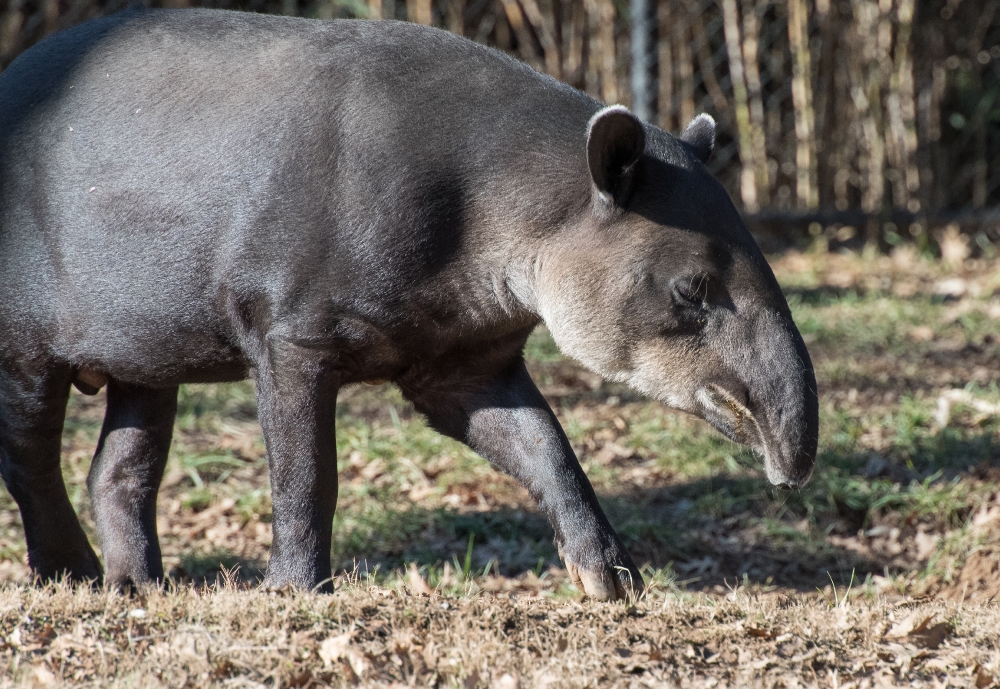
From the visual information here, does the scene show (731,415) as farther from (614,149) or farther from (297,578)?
(297,578)

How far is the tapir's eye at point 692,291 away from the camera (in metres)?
3.31

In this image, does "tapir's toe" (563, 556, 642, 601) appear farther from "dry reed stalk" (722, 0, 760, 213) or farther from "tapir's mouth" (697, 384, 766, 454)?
"dry reed stalk" (722, 0, 760, 213)

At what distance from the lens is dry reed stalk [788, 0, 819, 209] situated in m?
9.63

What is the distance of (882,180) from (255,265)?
790cm

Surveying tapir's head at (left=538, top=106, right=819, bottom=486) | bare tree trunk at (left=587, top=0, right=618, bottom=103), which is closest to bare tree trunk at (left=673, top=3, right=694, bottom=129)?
bare tree trunk at (left=587, top=0, right=618, bottom=103)

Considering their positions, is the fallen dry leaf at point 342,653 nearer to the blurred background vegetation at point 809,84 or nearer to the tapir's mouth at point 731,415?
the tapir's mouth at point 731,415

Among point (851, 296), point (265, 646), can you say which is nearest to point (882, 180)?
point (851, 296)

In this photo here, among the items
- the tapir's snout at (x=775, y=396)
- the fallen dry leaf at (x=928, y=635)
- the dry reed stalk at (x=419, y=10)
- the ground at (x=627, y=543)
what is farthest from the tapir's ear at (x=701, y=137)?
the dry reed stalk at (x=419, y=10)

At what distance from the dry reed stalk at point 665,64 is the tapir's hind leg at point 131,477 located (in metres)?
6.49

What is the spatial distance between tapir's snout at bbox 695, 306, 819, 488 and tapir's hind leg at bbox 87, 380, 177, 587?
1975mm

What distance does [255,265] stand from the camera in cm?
331

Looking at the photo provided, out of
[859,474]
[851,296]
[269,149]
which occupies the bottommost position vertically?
[851,296]

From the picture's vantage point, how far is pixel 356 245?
327cm

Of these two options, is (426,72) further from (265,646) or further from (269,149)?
(265,646)
